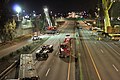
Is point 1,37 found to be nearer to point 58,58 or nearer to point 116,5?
point 58,58

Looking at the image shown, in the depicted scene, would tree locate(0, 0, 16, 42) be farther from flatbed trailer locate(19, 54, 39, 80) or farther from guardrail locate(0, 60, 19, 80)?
guardrail locate(0, 60, 19, 80)

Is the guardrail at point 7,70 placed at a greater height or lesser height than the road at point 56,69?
greater

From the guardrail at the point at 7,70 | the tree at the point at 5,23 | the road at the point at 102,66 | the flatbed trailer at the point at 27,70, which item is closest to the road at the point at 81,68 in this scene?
the road at the point at 102,66

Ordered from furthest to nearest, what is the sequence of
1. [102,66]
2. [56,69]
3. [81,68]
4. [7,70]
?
[102,66] → [81,68] → [56,69] → [7,70]

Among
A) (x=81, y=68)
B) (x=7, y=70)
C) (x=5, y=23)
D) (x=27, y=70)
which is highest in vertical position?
(x=5, y=23)

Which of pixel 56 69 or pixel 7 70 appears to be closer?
pixel 7 70

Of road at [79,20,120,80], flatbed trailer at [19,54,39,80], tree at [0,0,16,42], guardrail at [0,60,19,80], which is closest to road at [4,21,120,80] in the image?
road at [79,20,120,80]

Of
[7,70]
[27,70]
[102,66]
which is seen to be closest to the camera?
[27,70]

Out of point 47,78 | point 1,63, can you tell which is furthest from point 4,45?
point 47,78

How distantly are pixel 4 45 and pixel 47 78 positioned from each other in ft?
131

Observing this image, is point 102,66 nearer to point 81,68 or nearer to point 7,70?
point 81,68

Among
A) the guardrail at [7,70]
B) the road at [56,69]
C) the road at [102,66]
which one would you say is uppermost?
the guardrail at [7,70]

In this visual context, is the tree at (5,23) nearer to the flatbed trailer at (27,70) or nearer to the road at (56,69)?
the road at (56,69)

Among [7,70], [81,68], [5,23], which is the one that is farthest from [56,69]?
[5,23]
